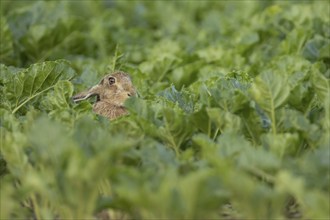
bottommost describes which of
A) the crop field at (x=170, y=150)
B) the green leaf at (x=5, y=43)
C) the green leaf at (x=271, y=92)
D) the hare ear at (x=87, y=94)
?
the green leaf at (x=5, y=43)

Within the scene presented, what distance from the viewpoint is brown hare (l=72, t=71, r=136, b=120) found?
5902 millimetres

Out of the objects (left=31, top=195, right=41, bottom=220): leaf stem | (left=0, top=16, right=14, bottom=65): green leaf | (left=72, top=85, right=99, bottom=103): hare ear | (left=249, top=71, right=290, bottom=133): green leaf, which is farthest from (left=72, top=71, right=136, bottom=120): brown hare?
(left=0, top=16, right=14, bottom=65): green leaf

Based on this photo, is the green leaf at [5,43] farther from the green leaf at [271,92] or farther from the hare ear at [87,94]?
the green leaf at [271,92]

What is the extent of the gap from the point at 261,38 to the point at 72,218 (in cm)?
527

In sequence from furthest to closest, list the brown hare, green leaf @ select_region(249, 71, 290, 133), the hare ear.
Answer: the hare ear → the brown hare → green leaf @ select_region(249, 71, 290, 133)

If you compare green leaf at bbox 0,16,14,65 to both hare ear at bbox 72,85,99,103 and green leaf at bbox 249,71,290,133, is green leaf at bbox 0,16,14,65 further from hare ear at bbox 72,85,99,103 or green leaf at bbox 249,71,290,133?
green leaf at bbox 249,71,290,133

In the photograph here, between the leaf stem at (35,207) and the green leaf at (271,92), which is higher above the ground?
the green leaf at (271,92)

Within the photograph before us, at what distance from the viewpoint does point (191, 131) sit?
16.0 feet

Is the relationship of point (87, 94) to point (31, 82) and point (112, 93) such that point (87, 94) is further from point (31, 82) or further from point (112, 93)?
point (31, 82)

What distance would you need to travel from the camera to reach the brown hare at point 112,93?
5.90m

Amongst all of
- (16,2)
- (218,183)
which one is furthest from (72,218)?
(16,2)

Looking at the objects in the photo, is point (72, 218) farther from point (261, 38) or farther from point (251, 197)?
point (261, 38)

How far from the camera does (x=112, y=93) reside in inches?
236

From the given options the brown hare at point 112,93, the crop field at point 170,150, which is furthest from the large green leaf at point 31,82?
the brown hare at point 112,93
